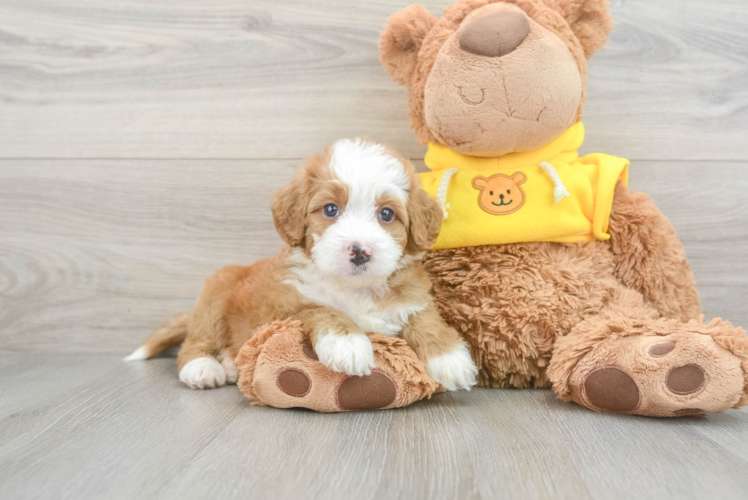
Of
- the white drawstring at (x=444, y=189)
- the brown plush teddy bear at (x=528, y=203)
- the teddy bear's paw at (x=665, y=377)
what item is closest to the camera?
the teddy bear's paw at (x=665, y=377)

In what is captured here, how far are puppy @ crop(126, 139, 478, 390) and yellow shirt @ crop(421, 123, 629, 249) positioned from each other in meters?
0.14

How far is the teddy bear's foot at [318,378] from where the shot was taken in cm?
106

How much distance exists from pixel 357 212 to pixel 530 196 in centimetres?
44

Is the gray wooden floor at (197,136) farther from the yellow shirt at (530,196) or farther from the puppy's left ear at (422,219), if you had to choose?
the puppy's left ear at (422,219)

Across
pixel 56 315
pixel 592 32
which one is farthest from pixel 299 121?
pixel 56 315

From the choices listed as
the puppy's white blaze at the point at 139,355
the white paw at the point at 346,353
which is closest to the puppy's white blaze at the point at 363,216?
the white paw at the point at 346,353

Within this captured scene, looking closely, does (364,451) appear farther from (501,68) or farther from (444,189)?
(501,68)

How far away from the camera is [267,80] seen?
1.70m

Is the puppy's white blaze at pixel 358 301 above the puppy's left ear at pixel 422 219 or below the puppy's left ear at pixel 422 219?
below

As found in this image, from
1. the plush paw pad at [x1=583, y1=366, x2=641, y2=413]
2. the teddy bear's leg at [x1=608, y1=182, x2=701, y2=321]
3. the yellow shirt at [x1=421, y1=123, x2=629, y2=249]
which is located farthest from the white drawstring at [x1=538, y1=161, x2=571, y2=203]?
the plush paw pad at [x1=583, y1=366, x2=641, y2=413]

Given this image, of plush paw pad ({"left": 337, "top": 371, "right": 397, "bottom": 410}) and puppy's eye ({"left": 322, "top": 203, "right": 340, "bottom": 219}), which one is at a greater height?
puppy's eye ({"left": 322, "top": 203, "right": 340, "bottom": 219})

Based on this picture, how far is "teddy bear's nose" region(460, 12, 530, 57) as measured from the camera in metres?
1.17

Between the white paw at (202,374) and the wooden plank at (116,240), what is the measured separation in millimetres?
430

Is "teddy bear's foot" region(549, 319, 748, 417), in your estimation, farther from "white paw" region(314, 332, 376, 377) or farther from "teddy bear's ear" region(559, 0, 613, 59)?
"teddy bear's ear" region(559, 0, 613, 59)
